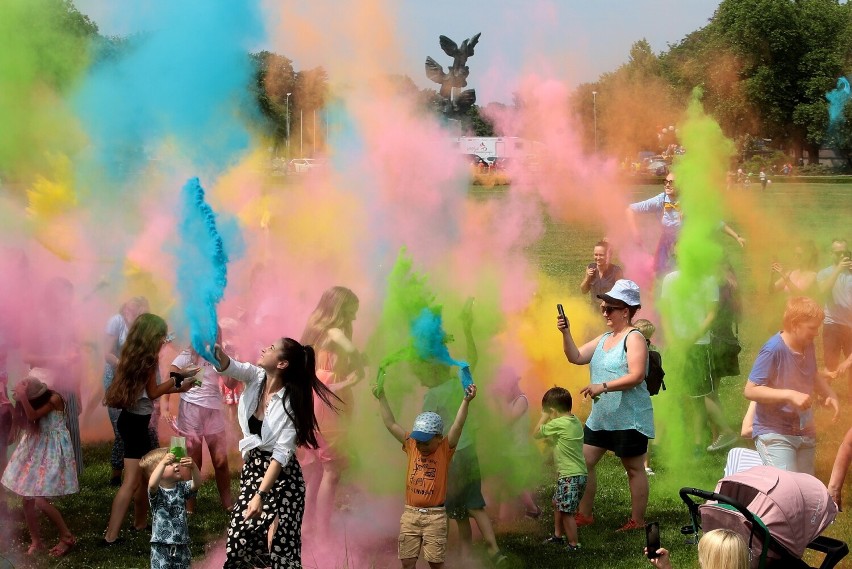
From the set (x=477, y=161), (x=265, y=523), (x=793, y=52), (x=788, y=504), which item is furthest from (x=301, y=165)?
(x=793, y=52)

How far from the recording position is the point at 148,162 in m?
7.84

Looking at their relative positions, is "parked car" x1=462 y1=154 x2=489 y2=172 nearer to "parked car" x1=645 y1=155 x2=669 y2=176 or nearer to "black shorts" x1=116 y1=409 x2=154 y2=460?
"black shorts" x1=116 y1=409 x2=154 y2=460

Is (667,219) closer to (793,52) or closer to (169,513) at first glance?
(169,513)

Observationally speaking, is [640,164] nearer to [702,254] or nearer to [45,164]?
[702,254]

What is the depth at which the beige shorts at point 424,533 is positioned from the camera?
575 cm

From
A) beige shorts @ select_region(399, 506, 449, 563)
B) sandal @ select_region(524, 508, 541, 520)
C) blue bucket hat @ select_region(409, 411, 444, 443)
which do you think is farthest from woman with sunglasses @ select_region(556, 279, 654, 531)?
beige shorts @ select_region(399, 506, 449, 563)

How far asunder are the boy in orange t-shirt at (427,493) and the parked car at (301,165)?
316 cm

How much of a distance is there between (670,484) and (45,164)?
214 inches

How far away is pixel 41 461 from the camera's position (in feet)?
22.0

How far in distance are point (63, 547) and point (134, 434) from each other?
0.84 m

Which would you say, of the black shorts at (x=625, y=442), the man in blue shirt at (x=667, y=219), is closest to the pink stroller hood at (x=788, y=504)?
the black shorts at (x=625, y=442)

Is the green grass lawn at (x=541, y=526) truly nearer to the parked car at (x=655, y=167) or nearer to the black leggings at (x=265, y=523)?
the black leggings at (x=265, y=523)

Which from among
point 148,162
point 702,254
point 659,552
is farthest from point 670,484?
point 148,162

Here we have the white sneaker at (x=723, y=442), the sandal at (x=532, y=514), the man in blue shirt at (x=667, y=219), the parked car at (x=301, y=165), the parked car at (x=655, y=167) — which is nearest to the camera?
the sandal at (x=532, y=514)
